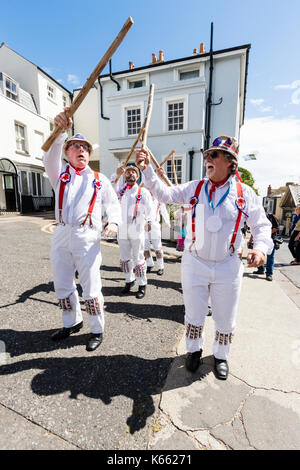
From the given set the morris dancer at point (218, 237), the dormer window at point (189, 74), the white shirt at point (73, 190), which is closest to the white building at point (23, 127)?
the dormer window at point (189, 74)

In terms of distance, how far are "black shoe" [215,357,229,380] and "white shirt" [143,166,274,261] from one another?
102 cm

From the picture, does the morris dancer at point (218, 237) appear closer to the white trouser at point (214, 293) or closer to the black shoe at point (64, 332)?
the white trouser at point (214, 293)

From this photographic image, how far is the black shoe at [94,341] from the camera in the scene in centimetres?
237

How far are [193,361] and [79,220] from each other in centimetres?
173

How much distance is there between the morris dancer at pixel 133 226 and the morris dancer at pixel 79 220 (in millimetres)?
1326

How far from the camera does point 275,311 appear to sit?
3469 mm

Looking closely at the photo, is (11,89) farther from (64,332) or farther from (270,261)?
(270,261)

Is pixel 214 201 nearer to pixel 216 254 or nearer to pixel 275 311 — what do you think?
pixel 216 254

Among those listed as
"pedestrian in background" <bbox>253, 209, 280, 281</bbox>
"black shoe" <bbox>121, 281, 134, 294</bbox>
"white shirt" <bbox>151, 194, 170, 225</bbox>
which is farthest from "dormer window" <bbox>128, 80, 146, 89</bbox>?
"black shoe" <bbox>121, 281, 134, 294</bbox>

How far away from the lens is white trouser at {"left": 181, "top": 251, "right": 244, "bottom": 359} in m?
1.97

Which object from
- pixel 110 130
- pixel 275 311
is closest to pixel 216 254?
pixel 275 311

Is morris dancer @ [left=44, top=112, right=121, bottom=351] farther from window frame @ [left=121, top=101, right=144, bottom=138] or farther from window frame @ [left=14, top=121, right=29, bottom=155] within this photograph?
window frame @ [left=14, top=121, right=29, bottom=155]

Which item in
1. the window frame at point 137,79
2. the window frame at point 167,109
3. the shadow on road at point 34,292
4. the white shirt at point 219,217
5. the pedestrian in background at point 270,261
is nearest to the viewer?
the white shirt at point 219,217
